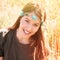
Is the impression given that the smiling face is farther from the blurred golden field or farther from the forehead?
the blurred golden field

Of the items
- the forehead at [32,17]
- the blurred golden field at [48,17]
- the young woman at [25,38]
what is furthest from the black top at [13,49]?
the blurred golden field at [48,17]

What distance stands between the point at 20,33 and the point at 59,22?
653 millimetres

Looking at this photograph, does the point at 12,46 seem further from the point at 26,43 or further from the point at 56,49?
the point at 56,49

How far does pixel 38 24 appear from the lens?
1.25m

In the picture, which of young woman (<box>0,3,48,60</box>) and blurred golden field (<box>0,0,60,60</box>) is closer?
young woman (<box>0,3,48,60</box>)

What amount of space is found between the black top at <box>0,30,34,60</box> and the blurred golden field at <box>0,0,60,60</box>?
529mm

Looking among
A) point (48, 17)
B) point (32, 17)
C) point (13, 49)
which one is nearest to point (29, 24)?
point (32, 17)

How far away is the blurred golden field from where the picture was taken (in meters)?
1.82

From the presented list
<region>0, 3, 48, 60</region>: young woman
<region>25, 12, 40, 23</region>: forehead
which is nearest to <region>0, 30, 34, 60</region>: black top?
<region>0, 3, 48, 60</region>: young woman

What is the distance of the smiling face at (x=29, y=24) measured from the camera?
123 centimetres

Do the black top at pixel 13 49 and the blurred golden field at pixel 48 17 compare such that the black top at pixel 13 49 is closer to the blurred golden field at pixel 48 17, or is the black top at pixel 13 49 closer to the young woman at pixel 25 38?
the young woman at pixel 25 38

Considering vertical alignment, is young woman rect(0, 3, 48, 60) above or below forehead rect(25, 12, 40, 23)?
below

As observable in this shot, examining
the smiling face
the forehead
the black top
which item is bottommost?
the black top

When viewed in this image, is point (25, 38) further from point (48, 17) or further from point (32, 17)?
point (48, 17)
